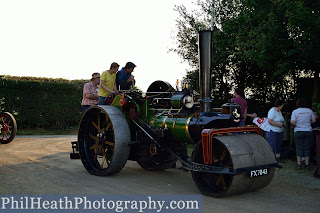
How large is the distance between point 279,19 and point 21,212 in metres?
10.4

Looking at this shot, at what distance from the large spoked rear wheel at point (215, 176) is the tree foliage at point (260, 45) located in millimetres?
2126

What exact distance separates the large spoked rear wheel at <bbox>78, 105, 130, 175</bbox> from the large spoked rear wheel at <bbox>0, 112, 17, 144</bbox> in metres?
5.35

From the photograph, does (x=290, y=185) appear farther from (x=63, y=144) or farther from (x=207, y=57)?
(x=63, y=144)

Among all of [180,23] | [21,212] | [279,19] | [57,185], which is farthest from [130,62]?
[180,23]

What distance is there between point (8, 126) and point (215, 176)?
28.1 ft

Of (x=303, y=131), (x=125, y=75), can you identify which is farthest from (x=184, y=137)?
(x=303, y=131)

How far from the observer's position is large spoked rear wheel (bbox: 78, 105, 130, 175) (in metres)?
7.15

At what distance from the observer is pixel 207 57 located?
251 inches

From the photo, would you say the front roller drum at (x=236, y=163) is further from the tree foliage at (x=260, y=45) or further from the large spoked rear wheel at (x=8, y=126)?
the large spoked rear wheel at (x=8, y=126)

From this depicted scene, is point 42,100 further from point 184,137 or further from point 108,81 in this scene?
point 184,137

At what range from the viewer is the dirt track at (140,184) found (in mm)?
5652

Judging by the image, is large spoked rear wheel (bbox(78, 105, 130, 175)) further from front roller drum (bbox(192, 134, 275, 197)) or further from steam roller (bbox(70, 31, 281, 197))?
front roller drum (bbox(192, 134, 275, 197))

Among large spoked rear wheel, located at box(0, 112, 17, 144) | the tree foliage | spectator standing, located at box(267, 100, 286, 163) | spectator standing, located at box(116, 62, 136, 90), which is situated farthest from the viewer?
large spoked rear wheel, located at box(0, 112, 17, 144)

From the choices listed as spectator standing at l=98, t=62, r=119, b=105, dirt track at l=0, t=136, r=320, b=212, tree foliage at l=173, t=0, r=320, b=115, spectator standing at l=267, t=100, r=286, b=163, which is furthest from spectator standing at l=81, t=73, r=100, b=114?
spectator standing at l=267, t=100, r=286, b=163
